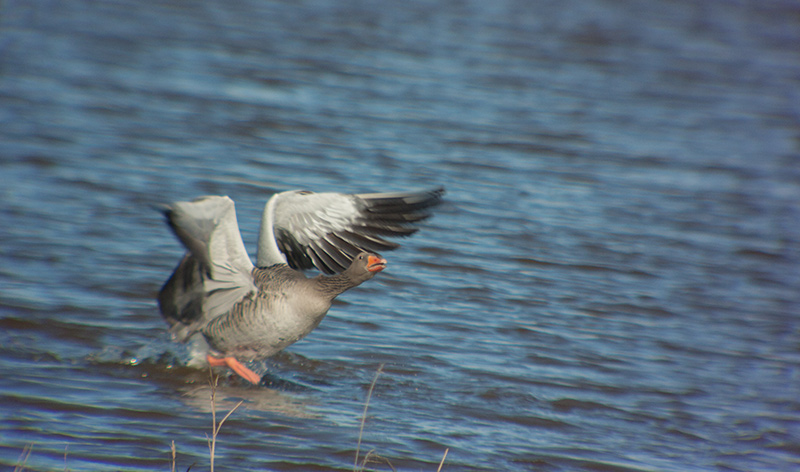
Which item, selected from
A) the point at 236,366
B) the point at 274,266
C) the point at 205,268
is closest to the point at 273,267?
the point at 274,266

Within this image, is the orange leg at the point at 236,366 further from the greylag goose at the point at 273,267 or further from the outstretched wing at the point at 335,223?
the outstretched wing at the point at 335,223

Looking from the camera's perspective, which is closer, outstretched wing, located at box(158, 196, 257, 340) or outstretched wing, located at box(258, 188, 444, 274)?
outstretched wing, located at box(158, 196, 257, 340)

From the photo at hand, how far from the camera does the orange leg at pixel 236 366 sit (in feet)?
19.2

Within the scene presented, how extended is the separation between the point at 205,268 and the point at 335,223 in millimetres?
871

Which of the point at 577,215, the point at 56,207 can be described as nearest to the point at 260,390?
the point at 56,207

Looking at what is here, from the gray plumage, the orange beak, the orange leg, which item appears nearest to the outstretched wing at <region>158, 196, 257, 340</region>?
the gray plumage

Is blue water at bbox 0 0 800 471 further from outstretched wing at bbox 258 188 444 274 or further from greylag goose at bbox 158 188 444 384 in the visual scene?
outstretched wing at bbox 258 188 444 274

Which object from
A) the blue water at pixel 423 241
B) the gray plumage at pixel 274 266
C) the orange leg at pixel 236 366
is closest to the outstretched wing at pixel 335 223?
the gray plumage at pixel 274 266

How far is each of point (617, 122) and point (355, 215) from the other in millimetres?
8863

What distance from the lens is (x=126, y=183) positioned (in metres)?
9.35

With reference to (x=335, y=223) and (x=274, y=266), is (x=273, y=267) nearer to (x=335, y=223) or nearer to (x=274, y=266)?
(x=274, y=266)

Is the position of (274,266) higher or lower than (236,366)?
higher

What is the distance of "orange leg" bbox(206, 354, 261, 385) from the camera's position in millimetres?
5863

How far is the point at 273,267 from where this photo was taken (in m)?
5.86
